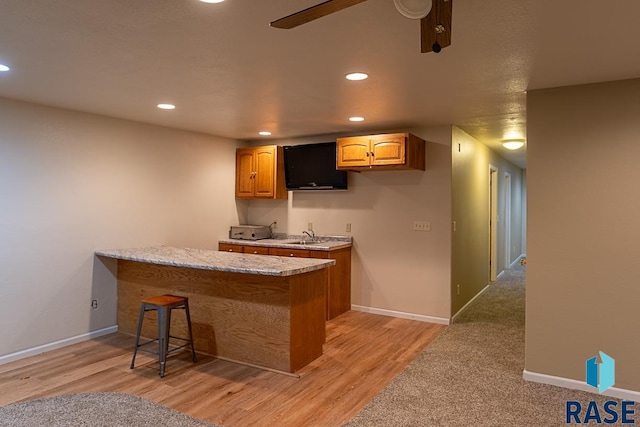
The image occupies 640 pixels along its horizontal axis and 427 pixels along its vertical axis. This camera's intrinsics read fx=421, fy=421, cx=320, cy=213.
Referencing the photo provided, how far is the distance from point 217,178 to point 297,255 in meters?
1.67

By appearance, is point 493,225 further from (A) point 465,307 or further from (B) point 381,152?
(B) point 381,152

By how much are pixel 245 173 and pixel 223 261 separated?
2572mm

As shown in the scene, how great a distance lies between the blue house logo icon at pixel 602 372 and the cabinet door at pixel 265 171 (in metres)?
3.97

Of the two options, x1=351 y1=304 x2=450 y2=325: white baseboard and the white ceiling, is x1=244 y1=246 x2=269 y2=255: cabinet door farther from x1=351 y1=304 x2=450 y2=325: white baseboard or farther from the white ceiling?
the white ceiling

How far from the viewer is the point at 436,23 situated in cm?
151

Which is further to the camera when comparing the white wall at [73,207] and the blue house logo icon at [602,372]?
the white wall at [73,207]

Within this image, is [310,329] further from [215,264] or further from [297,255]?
[297,255]

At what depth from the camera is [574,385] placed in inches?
125

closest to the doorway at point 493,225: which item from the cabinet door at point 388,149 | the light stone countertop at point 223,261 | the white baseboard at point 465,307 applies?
the white baseboard at point 465,307

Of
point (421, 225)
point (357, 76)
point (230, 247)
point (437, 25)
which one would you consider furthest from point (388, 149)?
point (437, 25)

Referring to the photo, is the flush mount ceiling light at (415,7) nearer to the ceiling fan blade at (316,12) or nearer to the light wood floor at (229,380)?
the ceiling fan blade at (316,12)

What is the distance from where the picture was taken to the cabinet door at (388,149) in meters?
4.57

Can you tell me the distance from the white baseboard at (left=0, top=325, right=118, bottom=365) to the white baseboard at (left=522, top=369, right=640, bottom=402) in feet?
13.4

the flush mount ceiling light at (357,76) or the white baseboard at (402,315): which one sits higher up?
the flush mount ceiling light at (357,76)
